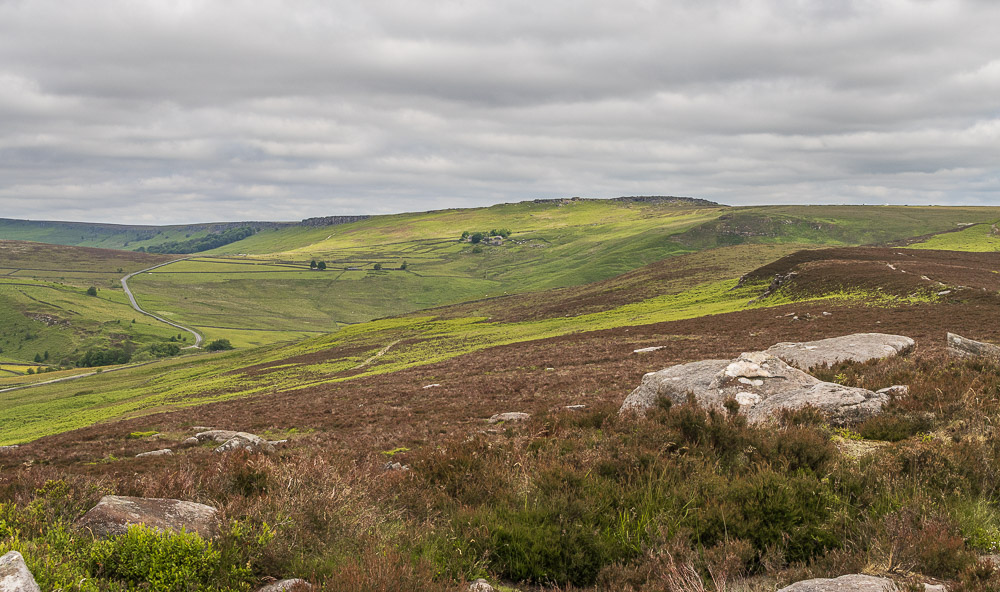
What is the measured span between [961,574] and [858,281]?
57.6 metres

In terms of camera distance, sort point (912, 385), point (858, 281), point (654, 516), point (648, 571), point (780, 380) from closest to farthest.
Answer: point (648, 571) < point (654, 516) < point (912, 385) < point (780, 380) < point (858, 281)

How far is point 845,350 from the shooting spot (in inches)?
722

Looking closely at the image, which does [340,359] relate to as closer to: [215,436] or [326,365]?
[326,365]

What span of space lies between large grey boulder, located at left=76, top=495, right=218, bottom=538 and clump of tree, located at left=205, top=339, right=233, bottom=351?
162000 millimetres

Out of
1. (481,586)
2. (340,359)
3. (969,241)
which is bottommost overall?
(340,359)

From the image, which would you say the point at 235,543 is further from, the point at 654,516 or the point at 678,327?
the point at 678,327

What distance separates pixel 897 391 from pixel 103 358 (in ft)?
601

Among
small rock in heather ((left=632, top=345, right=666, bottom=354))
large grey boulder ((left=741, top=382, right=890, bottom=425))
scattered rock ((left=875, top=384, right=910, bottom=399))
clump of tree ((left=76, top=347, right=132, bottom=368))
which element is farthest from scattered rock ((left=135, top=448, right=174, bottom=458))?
clump of tree ((left=76, top=347, right=132, bottom=368))

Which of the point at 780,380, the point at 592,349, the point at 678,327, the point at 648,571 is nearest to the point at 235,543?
the point at 648,571

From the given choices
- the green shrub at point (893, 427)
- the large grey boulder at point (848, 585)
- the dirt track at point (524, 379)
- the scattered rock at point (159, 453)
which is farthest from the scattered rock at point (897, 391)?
the scattered rock at point (159, 453)

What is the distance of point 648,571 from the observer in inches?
227

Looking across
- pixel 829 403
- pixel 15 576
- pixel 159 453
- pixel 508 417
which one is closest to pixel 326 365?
pixel 159 453

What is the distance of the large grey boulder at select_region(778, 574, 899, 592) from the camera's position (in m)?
4.81

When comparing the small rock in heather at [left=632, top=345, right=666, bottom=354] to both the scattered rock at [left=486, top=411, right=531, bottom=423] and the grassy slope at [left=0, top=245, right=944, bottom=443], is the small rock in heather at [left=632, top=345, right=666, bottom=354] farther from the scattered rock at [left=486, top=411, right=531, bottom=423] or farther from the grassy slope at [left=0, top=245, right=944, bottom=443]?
the grassy slope at [left=0, top=245, right=944, bottom=443]
